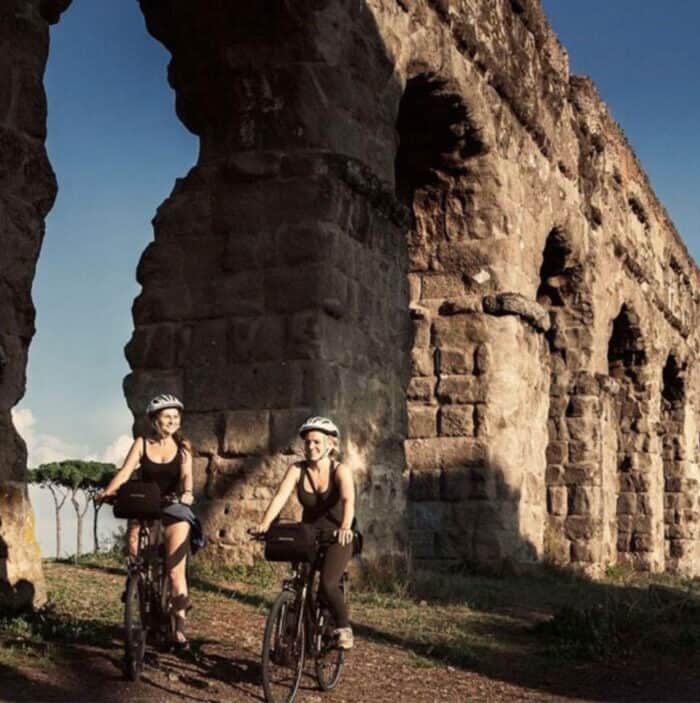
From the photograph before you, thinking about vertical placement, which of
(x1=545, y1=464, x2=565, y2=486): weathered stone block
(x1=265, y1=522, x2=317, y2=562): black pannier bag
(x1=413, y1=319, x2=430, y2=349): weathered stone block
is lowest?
(x1=265, y1=522, x2=317, y2=562): black pannier bag

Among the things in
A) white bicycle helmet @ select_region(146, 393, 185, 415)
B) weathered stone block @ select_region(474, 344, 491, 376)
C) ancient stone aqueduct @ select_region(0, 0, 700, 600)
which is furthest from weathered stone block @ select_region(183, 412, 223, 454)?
→ weathered stone block @ select_region(474, 344, 491, 376)

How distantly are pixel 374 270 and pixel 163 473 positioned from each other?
146 inches

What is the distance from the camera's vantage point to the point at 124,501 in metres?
5.75

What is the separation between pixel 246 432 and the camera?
8.71 meters

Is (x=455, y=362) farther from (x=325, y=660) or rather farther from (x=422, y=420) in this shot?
(x=325, y=660)

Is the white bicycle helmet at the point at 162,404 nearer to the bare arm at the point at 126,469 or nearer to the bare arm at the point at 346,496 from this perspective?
the bare arm at the point at 126,469

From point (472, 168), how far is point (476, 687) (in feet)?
22.4

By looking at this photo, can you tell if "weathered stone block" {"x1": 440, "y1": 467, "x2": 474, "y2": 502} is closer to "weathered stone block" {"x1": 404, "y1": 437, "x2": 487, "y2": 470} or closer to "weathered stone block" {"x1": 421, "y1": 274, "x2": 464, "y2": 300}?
"weathered stone block" {"x1": 404, "y1": 437, "x2": 487, "y2": 470}

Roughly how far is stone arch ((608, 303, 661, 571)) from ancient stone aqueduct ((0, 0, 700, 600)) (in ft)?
8.57

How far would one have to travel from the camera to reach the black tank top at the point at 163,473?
6.03 meters

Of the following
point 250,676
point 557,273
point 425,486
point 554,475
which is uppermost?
point 557,273

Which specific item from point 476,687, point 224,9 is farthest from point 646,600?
point 224,9

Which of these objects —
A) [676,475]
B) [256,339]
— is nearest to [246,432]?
[256,339]

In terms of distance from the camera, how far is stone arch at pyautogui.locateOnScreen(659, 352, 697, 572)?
20.7 meters
